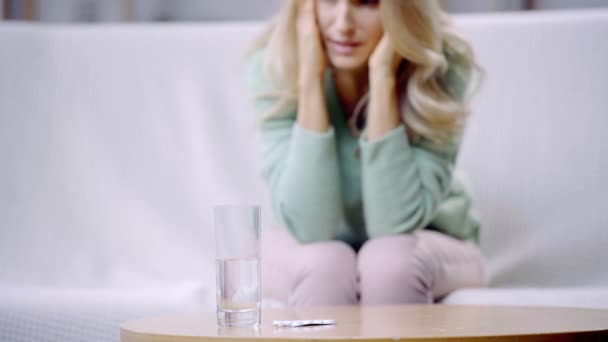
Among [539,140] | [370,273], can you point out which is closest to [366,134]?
[370,273]

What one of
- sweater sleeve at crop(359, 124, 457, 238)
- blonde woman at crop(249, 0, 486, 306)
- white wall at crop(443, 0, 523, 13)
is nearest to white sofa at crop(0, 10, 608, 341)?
blonde woman at crop(249, 0, 486, 306)

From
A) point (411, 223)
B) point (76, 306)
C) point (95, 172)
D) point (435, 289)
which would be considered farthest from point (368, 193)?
point (95, 172)

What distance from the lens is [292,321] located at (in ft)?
2.68

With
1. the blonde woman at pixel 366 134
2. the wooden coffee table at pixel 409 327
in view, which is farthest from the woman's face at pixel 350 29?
the wooden coffee table at pixel 409 327

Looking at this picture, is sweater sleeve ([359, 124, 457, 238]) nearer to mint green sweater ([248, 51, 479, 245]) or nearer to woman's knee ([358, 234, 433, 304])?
mint green sweater ([248, 51, 479, 245])

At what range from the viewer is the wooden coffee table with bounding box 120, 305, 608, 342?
2.23 feet

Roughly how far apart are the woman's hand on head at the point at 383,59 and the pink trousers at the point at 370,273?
0.28 meters

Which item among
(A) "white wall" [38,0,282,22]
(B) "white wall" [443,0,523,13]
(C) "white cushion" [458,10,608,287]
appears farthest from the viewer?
(A) "white wall" [38,0,282,22]

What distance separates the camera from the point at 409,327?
0.76 metres

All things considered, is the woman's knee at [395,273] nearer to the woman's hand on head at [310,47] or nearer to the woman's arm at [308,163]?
the woman's arm at [308,163]

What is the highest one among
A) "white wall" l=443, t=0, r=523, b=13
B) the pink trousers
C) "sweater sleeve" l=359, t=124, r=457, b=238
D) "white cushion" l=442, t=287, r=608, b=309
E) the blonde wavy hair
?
"white wall" l=443, t=0, r=523, b=13

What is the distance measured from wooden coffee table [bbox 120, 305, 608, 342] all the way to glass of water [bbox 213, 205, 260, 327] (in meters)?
0.02

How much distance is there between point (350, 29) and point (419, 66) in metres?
0.14

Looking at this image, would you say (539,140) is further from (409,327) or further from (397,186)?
(409,327)
